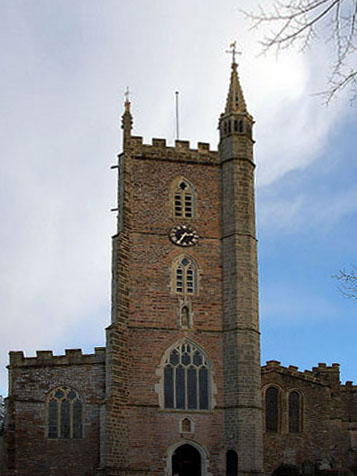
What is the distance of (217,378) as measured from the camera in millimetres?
42688

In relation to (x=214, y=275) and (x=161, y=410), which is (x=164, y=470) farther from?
(x=214, y=275)

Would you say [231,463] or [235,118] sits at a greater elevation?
[235,118]

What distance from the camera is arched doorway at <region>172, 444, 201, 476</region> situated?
41438 millimetres

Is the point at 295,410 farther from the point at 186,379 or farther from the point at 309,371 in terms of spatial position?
the point at 186,379

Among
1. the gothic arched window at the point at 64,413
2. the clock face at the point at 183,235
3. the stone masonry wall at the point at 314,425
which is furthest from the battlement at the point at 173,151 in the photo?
the gothic arched window at the point at 64,413

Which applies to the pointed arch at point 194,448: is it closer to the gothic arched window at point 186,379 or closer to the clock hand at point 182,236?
the gothic arched window at point 186,379

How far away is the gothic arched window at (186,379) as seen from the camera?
138ft

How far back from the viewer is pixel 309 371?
162 feet

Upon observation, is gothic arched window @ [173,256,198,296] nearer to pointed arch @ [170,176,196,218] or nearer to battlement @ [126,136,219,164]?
pointed arch @ [170,176,196,218]

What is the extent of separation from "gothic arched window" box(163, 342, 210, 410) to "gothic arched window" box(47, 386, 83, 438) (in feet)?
13.7

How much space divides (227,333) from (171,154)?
32.5ft

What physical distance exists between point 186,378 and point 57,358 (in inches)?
246

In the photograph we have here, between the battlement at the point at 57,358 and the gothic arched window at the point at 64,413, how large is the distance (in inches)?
51.5

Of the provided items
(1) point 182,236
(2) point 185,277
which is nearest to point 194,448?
(2) point 185,277
